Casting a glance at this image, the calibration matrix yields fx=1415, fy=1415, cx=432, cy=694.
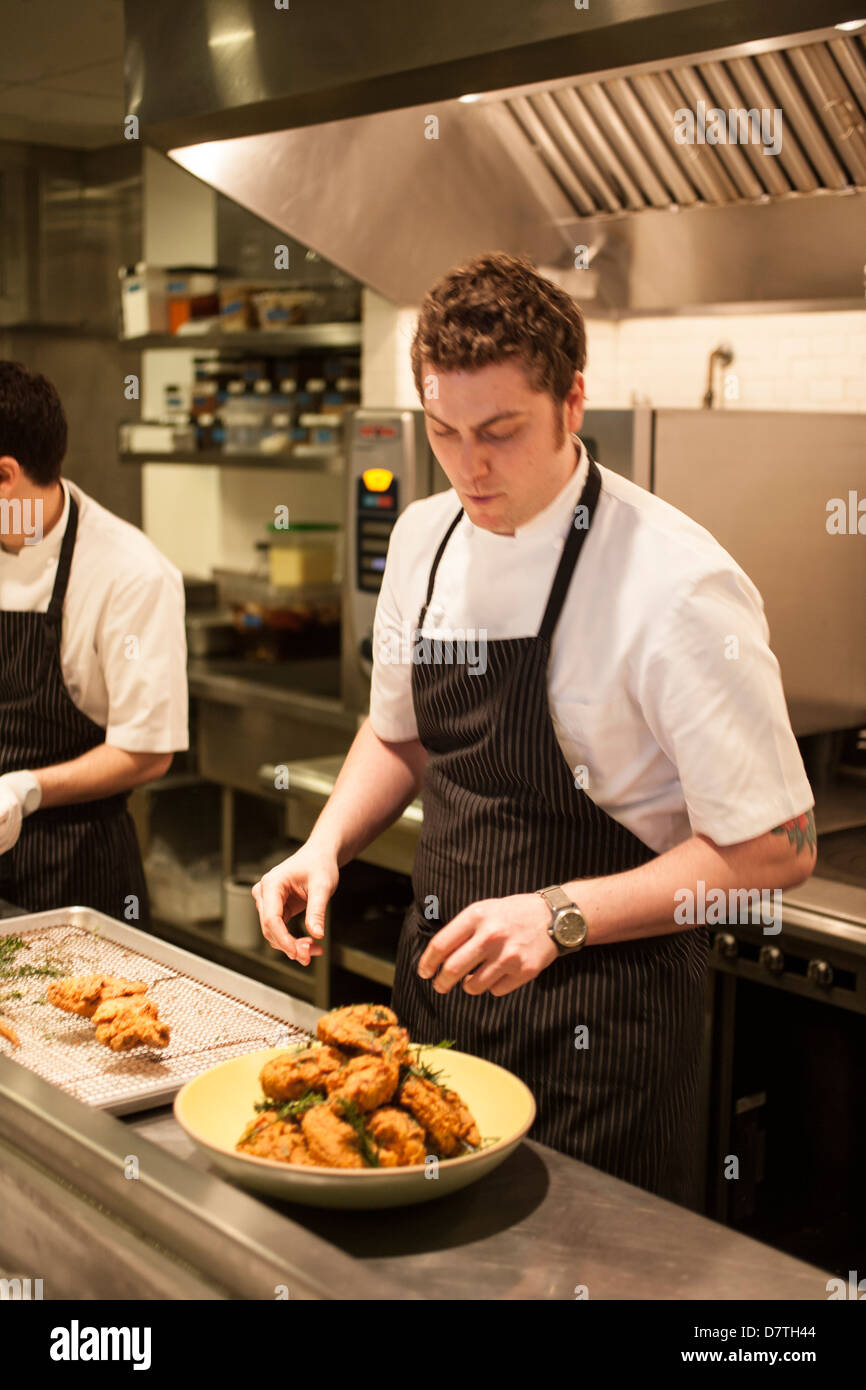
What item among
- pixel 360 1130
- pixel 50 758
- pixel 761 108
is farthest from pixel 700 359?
pixel 360 1130

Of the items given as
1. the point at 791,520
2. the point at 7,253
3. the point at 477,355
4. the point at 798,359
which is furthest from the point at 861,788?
the point at 7,253

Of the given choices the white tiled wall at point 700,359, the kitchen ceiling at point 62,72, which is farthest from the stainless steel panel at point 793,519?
the kitchen ceiling at point 62,72

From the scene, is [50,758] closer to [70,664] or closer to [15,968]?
[70,664]

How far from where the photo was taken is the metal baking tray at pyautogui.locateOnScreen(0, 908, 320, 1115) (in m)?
1.51

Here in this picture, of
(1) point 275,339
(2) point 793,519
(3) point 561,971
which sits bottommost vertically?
(3) point 561,971

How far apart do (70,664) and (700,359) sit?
2096 millimetres

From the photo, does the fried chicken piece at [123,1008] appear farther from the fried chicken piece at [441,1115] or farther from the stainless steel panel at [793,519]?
the stainless steel panel at [793,519]

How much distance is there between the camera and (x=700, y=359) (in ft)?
12.6

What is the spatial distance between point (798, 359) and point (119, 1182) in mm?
2915

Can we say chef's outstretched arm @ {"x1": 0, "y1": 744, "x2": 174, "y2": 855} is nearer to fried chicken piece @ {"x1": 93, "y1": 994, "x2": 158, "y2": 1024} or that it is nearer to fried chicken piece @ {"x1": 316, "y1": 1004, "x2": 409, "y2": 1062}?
fried chicken piece @ {"x1": 93, "y1": 994, "x2": 158, "y2": 1024}

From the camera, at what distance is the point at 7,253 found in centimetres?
523

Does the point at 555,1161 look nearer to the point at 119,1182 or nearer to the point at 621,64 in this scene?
the point at 119,1182

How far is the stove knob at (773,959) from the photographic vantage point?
252 cm

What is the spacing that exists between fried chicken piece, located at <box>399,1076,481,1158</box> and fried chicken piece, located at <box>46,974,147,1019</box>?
1.56 feet
